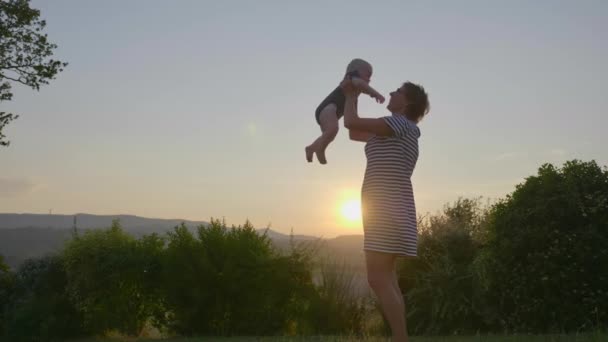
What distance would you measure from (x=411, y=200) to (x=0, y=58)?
41.8ft

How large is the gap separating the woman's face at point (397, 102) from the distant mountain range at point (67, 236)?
485 cm

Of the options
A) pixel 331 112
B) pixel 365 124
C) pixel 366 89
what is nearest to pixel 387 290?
pixel 365 124

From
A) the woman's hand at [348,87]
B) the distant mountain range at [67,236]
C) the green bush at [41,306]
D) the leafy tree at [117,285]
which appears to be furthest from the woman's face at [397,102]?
the green bush at [41,306]

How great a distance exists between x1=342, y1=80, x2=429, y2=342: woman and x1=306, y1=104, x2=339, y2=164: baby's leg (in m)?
0.62

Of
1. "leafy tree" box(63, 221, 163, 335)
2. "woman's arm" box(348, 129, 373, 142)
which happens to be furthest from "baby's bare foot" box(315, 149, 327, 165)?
"leafy tree" box(63, 221, 163, 335)

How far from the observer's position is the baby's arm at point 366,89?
4.98m

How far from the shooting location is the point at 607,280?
Result: 926cm

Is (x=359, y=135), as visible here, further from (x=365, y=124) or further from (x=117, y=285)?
(x=117, y=285)

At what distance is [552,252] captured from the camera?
9.59 meters

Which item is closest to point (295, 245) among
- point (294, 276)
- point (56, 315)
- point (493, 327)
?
point (294, 276)

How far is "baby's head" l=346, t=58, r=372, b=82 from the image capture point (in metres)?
5.64

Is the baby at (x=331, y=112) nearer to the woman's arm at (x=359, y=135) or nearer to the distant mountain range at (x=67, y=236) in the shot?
the woman's arm at (x=359, y=135)

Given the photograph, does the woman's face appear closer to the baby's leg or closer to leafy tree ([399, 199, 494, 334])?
the baby's leg

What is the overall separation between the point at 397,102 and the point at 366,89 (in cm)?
31
